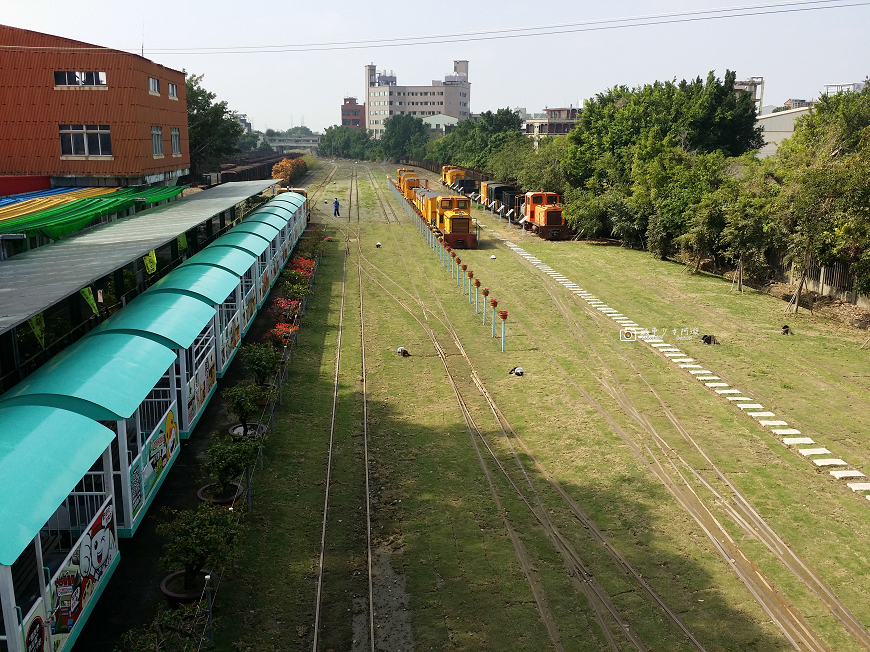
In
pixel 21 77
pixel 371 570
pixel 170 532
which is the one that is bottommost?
pixel 371 570

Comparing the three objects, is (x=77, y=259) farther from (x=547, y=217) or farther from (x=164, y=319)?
(x=547, y=217)

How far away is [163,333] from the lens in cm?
1345

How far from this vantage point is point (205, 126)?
61969 millimetres

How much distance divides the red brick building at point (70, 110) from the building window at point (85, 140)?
0.04 meters

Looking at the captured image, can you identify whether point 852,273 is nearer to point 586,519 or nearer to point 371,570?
point 586,519

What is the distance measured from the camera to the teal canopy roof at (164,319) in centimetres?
1341

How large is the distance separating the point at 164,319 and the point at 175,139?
3018 centimetres

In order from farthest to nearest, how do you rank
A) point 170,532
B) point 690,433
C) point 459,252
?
point 459,252
point 690,433
point 170,532

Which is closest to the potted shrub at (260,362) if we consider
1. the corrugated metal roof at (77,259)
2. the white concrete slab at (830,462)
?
the corrugated metal roof at (77,259)

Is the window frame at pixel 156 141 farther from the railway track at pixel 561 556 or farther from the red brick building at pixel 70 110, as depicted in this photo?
the railway track at pixel 561 556

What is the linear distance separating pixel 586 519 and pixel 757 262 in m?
23.4

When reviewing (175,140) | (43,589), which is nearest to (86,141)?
(175,140)

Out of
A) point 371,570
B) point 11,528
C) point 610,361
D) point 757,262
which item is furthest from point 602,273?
point 11,528

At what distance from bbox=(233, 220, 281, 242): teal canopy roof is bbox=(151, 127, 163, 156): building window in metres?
9.81
